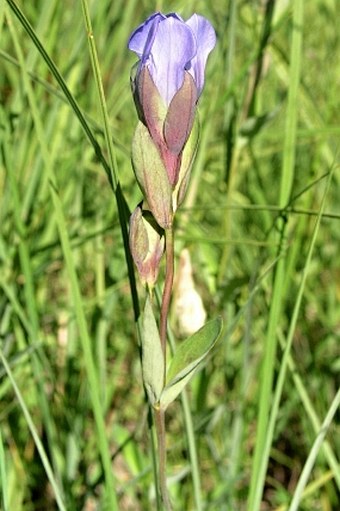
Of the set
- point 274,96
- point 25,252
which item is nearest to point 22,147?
point 25,252

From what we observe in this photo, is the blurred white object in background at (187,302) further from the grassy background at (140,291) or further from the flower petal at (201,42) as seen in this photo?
the flower petal at (201,42)

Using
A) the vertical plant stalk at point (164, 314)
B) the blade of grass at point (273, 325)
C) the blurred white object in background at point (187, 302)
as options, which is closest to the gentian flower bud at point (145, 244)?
the vertical plant stalk at point (164, 314)

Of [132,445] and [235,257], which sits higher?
[235,257]

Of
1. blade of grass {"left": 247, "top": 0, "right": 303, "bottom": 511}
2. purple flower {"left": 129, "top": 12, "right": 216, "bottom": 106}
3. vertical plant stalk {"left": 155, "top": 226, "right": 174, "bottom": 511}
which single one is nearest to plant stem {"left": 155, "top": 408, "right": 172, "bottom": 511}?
vertical plant stalk {"left": 155, "top": 226, "right": 174, "bottom": 511}

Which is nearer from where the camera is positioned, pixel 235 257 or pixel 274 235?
pixel 274 235

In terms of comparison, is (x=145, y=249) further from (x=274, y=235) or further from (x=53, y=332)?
(x=53, y=332)

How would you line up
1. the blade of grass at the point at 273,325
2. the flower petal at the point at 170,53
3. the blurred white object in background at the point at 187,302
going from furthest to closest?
the blurred white object in background at the point at 187,302, the blade of grass at the point at 273,325, the flower petal at the point at 170,53

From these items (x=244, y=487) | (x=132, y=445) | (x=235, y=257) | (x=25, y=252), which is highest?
(x=25, y=252)
